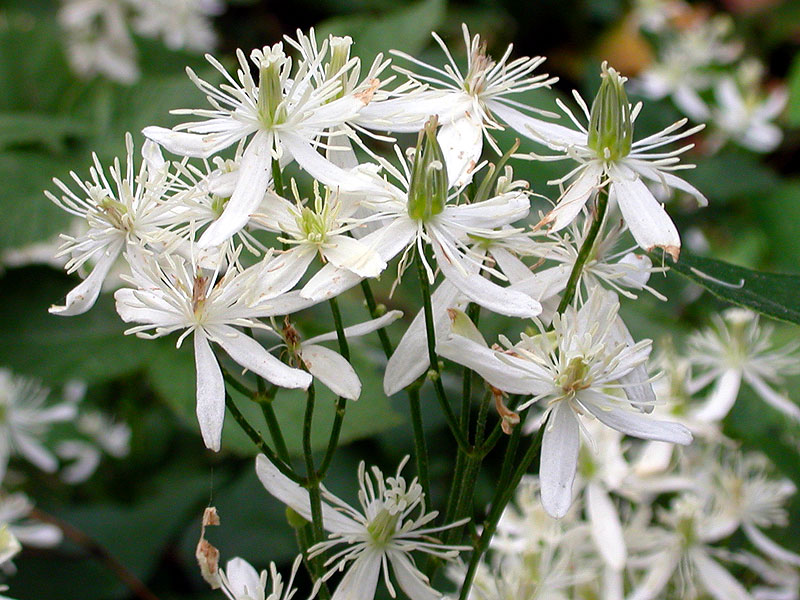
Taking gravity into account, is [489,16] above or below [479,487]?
above

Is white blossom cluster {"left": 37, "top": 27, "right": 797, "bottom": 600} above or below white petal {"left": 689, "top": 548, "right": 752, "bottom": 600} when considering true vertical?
below

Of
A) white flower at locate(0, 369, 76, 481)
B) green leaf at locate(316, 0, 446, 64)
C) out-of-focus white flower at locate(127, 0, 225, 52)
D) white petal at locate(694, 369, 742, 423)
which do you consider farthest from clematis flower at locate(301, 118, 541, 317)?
out-of-focus white flower at locate(127, 0, 225, 52)

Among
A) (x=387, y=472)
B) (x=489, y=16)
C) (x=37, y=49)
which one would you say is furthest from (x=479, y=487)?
(x=489, y=16)

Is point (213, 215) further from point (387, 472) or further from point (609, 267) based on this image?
point (387, 472)

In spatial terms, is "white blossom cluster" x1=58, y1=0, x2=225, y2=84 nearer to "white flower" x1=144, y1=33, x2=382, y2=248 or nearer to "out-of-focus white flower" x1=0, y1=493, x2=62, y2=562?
"out-of-focus white flower" x1=0, y1=493, x2=62, y2=562

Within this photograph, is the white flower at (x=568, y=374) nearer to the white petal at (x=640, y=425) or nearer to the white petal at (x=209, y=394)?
the white petal at (x=640, y=425)

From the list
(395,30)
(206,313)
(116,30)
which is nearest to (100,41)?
(116,30)

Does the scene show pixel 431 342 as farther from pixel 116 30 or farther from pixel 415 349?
pixel 116 30
